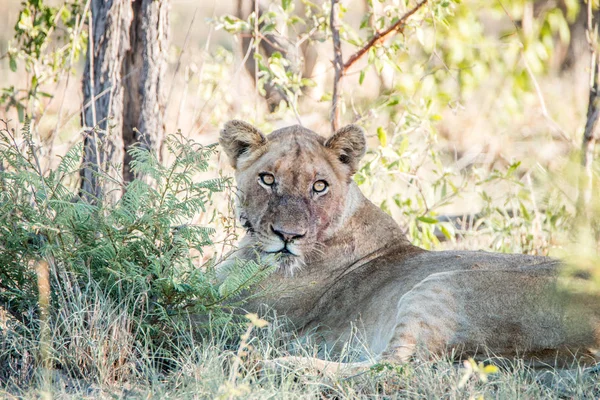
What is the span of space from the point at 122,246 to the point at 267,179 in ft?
3.19

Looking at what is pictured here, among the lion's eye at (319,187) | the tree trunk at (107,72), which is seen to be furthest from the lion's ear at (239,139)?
the tree trunk at (107,72)

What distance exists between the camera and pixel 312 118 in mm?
9758

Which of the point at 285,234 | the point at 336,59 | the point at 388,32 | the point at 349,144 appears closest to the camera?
the point at 285,234

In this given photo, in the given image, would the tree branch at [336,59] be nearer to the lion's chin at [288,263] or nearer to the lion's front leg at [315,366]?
the lion's chin at [288,263]

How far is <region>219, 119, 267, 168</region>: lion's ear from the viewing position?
14.1 feet

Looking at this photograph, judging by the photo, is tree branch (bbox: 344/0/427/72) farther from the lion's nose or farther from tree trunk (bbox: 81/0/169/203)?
the lion's nose

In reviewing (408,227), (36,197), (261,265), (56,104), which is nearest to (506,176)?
(408,227)

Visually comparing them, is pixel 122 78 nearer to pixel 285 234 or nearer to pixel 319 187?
pixel 319 187

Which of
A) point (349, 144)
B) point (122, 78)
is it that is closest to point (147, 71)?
point (122, 78)

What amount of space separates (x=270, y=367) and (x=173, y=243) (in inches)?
31.5

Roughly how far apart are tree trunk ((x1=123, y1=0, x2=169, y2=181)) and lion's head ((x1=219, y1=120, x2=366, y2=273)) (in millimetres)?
1109

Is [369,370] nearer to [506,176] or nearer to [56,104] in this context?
[506,176]

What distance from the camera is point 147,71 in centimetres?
529

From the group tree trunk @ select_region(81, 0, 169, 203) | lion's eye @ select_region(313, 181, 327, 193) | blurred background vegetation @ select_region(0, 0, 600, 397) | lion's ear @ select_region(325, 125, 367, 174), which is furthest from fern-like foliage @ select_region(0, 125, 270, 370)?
tree trunk @ select_region(81, 0, 169, 203)
